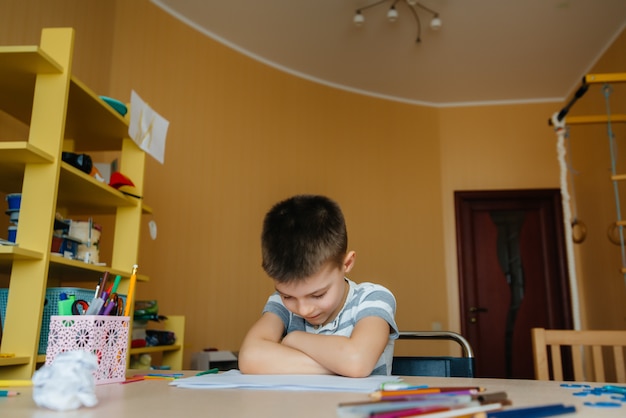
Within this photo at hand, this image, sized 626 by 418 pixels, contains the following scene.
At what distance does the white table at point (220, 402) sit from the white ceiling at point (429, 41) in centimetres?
275

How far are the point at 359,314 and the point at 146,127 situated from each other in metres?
1.08

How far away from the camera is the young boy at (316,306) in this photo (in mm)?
952

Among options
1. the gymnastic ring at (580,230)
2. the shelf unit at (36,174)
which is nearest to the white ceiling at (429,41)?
the gymnastic ring at (580,230)

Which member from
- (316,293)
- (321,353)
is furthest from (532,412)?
(316,293)

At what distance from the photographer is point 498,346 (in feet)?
13.4

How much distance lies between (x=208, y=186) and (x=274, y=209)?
222cm

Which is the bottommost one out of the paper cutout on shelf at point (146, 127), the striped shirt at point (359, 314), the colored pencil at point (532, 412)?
the colored pencil at point (532, 412)

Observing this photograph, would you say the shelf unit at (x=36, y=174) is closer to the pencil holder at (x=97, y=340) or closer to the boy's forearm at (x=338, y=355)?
the pencil holder at (x=97, y=340)

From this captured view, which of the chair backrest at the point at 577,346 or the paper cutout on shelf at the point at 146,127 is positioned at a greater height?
the paper cutout on shelf at the point at 146,127

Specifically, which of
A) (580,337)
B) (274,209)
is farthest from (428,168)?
(274,209)

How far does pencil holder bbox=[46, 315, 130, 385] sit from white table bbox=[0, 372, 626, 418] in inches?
2.4

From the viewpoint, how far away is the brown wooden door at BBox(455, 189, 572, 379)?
407 cm

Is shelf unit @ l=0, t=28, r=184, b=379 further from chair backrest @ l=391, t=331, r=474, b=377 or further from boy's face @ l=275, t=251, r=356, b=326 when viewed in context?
chair backrest @ l=391, t=331, r=474, b=377

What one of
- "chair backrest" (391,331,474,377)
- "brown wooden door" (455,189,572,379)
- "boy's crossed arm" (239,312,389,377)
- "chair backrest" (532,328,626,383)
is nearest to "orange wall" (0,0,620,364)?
"brown wooden door" (455,189,572,379)
